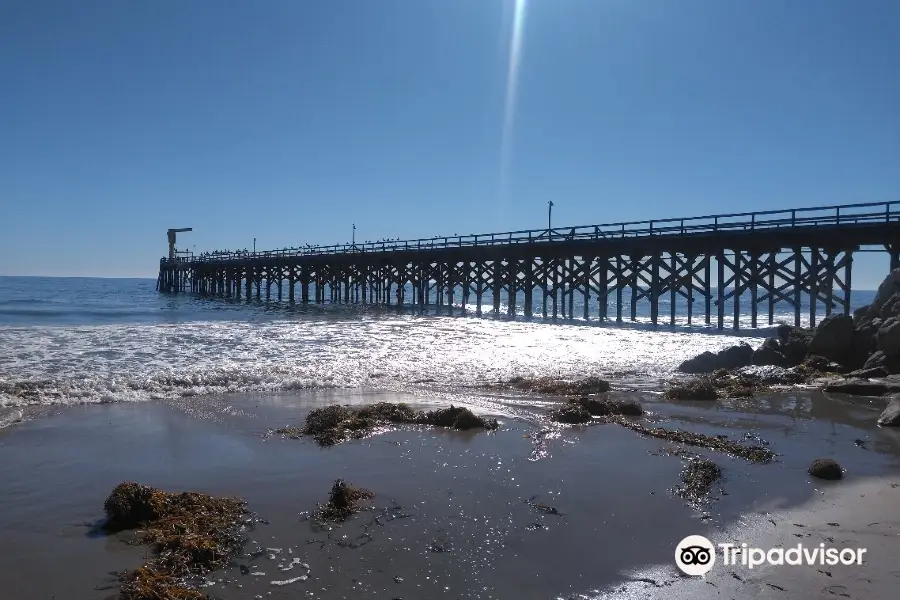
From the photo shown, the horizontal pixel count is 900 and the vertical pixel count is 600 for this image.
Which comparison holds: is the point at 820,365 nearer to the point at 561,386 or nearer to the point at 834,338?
the point at 834,338

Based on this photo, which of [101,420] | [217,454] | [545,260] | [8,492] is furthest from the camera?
[545,260]

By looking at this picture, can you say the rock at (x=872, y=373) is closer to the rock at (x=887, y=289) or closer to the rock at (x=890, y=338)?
the rock at (x=890, y=338)

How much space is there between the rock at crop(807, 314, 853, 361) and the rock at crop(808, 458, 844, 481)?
9.87 meters

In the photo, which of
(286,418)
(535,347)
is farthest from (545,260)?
(286,418)

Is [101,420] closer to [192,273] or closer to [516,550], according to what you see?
[516,550]

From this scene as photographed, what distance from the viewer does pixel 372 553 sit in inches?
163

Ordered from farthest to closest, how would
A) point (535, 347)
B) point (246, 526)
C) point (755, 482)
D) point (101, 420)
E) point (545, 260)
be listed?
point (545, 260), point (535, 347), point (101, 420), point (755, 482), point (246, 526)

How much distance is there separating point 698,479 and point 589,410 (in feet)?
10.4

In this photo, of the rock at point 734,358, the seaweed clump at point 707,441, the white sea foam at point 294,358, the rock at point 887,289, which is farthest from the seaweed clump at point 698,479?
the rock at point 887,289

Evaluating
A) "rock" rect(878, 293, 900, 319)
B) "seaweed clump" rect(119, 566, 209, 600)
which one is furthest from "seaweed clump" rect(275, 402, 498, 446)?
"rock" rect(878, 293, 900, 319)

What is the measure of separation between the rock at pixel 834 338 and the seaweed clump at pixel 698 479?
33.0 feet

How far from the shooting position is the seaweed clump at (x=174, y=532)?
3691mm

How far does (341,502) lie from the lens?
4.87 meters

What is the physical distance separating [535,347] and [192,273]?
64218mm
